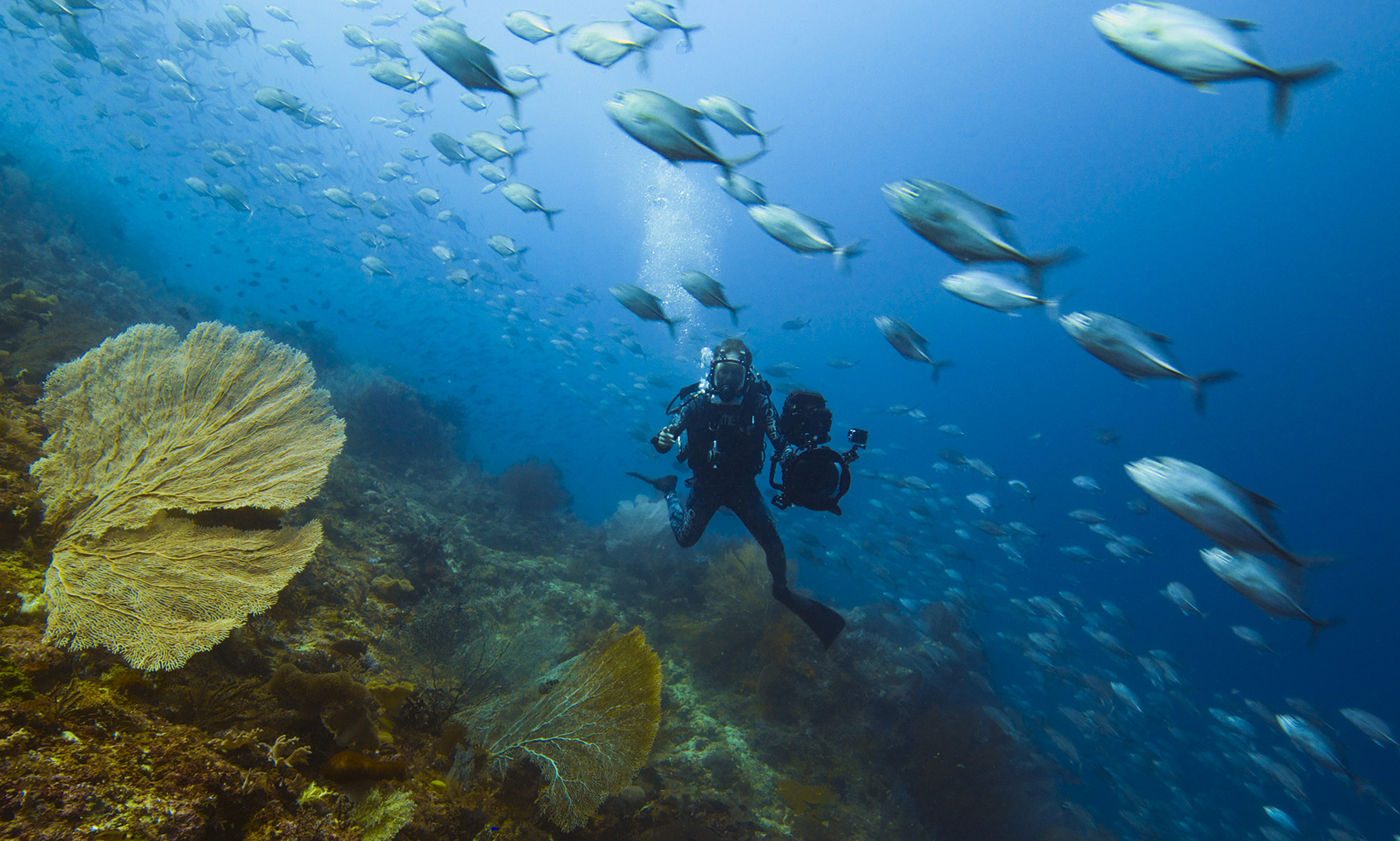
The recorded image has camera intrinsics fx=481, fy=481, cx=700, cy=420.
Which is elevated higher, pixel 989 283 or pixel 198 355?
pixel 989 283

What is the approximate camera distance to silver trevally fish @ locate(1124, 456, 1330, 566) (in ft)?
11.7

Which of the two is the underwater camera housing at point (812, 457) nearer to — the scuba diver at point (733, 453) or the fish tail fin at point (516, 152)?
the scuba diver at point (733, 453)

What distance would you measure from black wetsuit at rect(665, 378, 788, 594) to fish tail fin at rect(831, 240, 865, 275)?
1502 millimetres

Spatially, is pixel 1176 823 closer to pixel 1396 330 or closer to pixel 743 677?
pixel 743 677

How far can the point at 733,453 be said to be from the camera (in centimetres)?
550

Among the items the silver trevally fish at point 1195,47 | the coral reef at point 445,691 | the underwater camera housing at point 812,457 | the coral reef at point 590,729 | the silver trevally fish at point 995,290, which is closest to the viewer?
the coral reef at point 445,691

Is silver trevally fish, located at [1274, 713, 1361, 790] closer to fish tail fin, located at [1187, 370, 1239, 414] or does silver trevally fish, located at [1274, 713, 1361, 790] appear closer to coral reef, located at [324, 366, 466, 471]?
fish tail fin, located at [1187, 370, 1239, 414]

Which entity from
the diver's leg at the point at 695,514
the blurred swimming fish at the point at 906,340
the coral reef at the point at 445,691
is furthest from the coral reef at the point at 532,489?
the blurred swimming fish at the point at 906,340

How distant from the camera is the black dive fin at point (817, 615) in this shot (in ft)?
18.0

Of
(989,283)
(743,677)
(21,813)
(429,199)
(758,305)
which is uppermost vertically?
(989,283)

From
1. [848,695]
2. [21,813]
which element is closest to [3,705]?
[21,813]

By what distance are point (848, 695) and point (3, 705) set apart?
7.92 meters

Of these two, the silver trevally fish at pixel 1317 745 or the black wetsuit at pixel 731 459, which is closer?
the black wetsuit at pixel 731 459

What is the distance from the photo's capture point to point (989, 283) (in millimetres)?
4184
